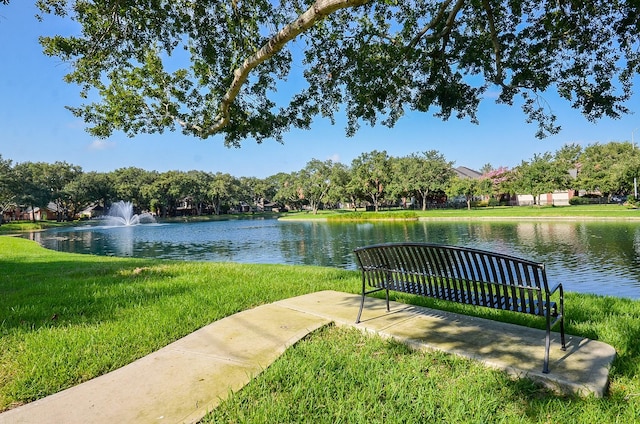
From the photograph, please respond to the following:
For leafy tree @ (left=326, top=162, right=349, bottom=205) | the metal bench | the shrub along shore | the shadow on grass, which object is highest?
leafy tree @ (left=326, top=162, right=349, bottom=205)

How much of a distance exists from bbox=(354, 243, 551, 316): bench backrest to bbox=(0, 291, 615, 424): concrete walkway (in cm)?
34

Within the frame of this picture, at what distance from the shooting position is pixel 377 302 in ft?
16.0

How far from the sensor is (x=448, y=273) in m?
3.65

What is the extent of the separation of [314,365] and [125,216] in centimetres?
6611

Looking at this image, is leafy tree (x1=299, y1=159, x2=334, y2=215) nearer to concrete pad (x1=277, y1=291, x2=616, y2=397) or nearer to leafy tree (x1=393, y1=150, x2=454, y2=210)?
leafy tree (x1=393, y1=150, x2=454, y2=210)

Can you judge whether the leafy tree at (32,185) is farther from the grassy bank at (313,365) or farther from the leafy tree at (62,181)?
the grassy bank at (313,365)

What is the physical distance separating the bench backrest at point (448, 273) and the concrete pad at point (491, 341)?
0.32 metres

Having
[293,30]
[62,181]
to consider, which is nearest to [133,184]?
[62,181]

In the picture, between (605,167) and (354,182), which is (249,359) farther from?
(605,167)

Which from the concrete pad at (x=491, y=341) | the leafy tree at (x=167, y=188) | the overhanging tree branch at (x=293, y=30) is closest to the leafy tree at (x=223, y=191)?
the leafy tree at (x=167, y=188)

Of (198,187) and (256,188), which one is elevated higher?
(256,188)

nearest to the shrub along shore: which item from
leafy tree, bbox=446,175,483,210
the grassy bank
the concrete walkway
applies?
the grassy bank

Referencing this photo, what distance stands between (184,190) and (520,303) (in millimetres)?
67706

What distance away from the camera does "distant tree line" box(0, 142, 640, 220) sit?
45.3 metres
